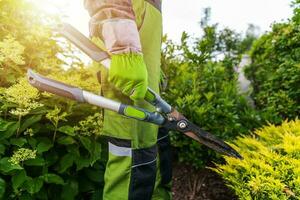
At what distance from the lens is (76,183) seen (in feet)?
7.75

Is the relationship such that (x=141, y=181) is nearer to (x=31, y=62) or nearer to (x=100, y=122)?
(x=100, y=122)

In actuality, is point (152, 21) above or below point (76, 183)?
above

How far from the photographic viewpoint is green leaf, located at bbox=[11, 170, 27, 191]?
2.06m

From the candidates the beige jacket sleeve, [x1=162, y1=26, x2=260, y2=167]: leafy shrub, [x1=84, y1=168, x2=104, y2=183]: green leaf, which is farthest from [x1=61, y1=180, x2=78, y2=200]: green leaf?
[x1=162, y1=26, x2=260, y2=167]: leafy shrub

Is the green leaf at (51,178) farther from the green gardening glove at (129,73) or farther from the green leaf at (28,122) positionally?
the green gardening glove at (129,73)

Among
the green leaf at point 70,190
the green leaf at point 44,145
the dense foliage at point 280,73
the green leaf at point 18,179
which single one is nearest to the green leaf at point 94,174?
the green leaf at point 70,190

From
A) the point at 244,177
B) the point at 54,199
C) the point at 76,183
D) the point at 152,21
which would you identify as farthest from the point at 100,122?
the point at 244,177

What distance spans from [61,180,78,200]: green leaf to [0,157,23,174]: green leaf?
0.41 m

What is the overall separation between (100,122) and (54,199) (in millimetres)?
561

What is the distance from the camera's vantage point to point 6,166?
2.01 m

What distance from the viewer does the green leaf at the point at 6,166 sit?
199 cm

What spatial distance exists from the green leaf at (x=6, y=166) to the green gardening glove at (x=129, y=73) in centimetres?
71

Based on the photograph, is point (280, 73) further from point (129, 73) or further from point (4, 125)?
point (4, 125)

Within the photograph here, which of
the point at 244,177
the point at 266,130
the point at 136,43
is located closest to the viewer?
the point at 136,43
